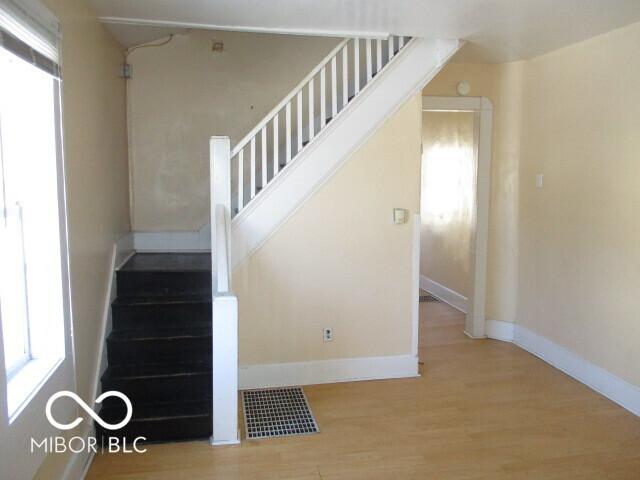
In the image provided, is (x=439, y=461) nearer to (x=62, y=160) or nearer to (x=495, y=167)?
(x=62, y=160)

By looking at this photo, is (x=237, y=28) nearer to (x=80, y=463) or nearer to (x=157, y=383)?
(x=157, y=383)

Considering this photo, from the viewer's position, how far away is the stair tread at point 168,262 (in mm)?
3703

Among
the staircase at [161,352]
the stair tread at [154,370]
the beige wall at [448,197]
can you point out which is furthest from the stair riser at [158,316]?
the beige wall at [448,197]

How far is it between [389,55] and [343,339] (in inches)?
83.4

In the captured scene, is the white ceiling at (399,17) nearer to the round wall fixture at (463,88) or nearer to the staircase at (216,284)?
the staircase at (216,284)

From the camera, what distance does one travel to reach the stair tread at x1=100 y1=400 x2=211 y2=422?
3.08 meters

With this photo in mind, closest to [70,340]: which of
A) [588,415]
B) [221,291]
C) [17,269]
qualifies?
[17,269]

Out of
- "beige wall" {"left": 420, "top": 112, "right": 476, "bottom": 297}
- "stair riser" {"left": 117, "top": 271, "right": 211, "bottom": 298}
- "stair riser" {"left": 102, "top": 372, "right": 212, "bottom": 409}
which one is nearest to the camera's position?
"stair riser" {"left": 102, "top": 372, "right": 212, "bottom": 409}

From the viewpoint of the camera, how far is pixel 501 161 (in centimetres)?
471

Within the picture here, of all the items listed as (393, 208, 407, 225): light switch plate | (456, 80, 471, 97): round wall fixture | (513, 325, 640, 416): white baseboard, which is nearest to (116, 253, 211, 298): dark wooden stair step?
(393, 208, 407, 225): light switch plate

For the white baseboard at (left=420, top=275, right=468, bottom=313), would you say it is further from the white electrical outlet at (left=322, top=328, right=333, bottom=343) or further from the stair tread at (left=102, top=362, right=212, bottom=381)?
the stair tread at (left=102, top=362, right=212, bottom=381)

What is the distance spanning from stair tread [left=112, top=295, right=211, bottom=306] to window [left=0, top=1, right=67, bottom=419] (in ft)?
3.29

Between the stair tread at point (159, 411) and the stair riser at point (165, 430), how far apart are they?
2cm
